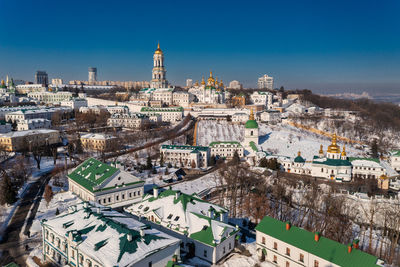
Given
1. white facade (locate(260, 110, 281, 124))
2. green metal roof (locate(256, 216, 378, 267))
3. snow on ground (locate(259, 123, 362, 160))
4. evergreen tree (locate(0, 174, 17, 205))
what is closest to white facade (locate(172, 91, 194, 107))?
white facade (locate(260, 110, 281, 124))

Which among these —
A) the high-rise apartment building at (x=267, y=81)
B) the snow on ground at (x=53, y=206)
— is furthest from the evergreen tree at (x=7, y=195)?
the high-rise apartment building at (x=267, y=81)

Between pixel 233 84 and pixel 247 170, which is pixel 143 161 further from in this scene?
pixel 233 84

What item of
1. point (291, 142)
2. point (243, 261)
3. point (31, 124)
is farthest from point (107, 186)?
point (31, 124)

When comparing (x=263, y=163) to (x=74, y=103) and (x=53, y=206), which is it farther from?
(x=74, y=103)

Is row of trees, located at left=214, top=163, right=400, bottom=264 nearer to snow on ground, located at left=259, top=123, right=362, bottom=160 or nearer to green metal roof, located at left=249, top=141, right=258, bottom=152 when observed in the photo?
green metal roof, located at left=249, top=141, right=258, bottom=152

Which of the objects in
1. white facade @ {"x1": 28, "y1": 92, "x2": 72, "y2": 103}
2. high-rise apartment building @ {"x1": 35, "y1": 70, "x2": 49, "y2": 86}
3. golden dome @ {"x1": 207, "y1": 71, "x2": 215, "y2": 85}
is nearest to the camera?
golden dome @ {"x1": 207, "y1": 71, "x2": 215, "y2": 85}

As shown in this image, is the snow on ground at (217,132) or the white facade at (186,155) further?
the snow on ground at (217,132)

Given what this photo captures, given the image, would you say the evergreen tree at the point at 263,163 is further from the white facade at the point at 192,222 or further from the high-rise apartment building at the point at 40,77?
the high-rise apartment building at the point at 40,77
